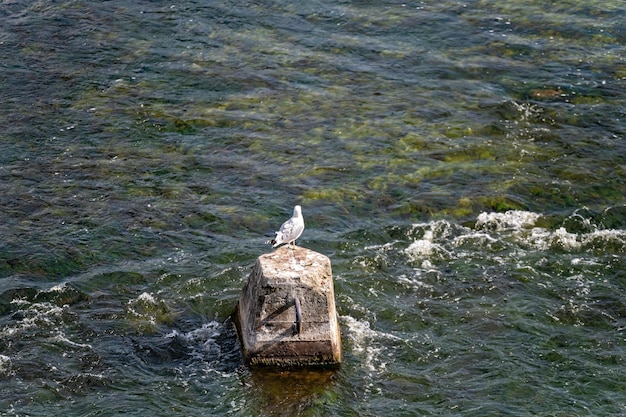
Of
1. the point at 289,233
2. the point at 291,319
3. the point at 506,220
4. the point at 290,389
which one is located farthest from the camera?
the point at 506,220

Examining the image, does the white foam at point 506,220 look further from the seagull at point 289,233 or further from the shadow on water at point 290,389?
the shadow on water at point 290,389

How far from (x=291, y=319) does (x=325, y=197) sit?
5.17 meters

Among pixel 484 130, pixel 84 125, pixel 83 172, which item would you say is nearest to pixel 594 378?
pixel 484 130

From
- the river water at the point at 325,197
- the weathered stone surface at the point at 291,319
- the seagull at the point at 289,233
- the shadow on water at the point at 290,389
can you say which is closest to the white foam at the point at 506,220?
the river water at the point at 325,197

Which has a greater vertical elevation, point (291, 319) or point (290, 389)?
point (291, 319)

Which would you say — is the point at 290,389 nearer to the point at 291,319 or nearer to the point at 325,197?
the point at 291,319

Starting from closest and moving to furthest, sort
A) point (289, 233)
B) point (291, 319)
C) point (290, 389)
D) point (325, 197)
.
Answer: point (290, 389)
point (291, 319)
point (289, 233)
point (325, 197)

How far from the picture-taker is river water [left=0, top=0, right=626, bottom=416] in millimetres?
12703

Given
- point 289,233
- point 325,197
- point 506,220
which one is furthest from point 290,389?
point 506,220

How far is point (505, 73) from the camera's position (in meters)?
21.6

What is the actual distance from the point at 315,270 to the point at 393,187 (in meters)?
5.25

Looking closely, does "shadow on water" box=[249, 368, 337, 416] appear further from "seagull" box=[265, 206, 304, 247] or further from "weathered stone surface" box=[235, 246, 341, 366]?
"seagull" box=[265, 206, 304, 247]

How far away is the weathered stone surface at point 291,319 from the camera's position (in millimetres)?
12352

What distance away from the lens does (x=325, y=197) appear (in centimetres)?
1731
